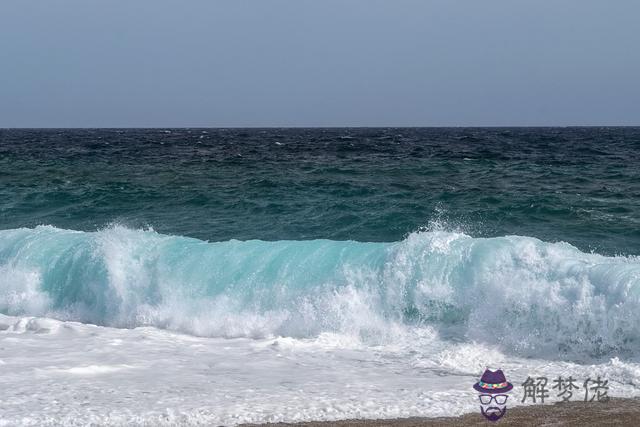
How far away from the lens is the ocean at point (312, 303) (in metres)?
7.32

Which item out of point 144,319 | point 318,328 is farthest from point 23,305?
point 318,328

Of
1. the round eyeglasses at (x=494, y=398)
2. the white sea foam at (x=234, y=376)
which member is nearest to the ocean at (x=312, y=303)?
the white sea foam at (x=234, y=376)

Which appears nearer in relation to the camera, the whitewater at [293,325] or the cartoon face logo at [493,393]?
the cartoon face logo at [493,393]

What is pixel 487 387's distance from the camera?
24.7 feet

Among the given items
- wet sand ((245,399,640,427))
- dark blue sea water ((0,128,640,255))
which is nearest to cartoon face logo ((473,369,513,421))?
wet sand ((245,399,640,427))

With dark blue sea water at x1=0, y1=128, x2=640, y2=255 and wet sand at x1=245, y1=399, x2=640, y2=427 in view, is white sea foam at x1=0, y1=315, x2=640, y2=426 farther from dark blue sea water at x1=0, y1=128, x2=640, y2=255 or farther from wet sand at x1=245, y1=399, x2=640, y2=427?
dark blue sea water at x1=0, y1=128, x2=640, y2=255

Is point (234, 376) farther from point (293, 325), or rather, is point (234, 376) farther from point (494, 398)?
point (494, 398)

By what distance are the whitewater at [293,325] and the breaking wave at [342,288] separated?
0.03 meters

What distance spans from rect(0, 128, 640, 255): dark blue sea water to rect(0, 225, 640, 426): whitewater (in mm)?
3369

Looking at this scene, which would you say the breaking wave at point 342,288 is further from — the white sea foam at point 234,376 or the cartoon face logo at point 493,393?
the cartoon face logo at point 493,393

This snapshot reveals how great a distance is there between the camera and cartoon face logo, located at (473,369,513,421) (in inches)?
263

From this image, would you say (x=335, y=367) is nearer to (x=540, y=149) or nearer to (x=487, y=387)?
(x=487, y=387)

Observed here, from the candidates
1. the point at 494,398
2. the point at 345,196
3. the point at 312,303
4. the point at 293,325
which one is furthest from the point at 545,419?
the point at 345,196

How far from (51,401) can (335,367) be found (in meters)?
3.18
